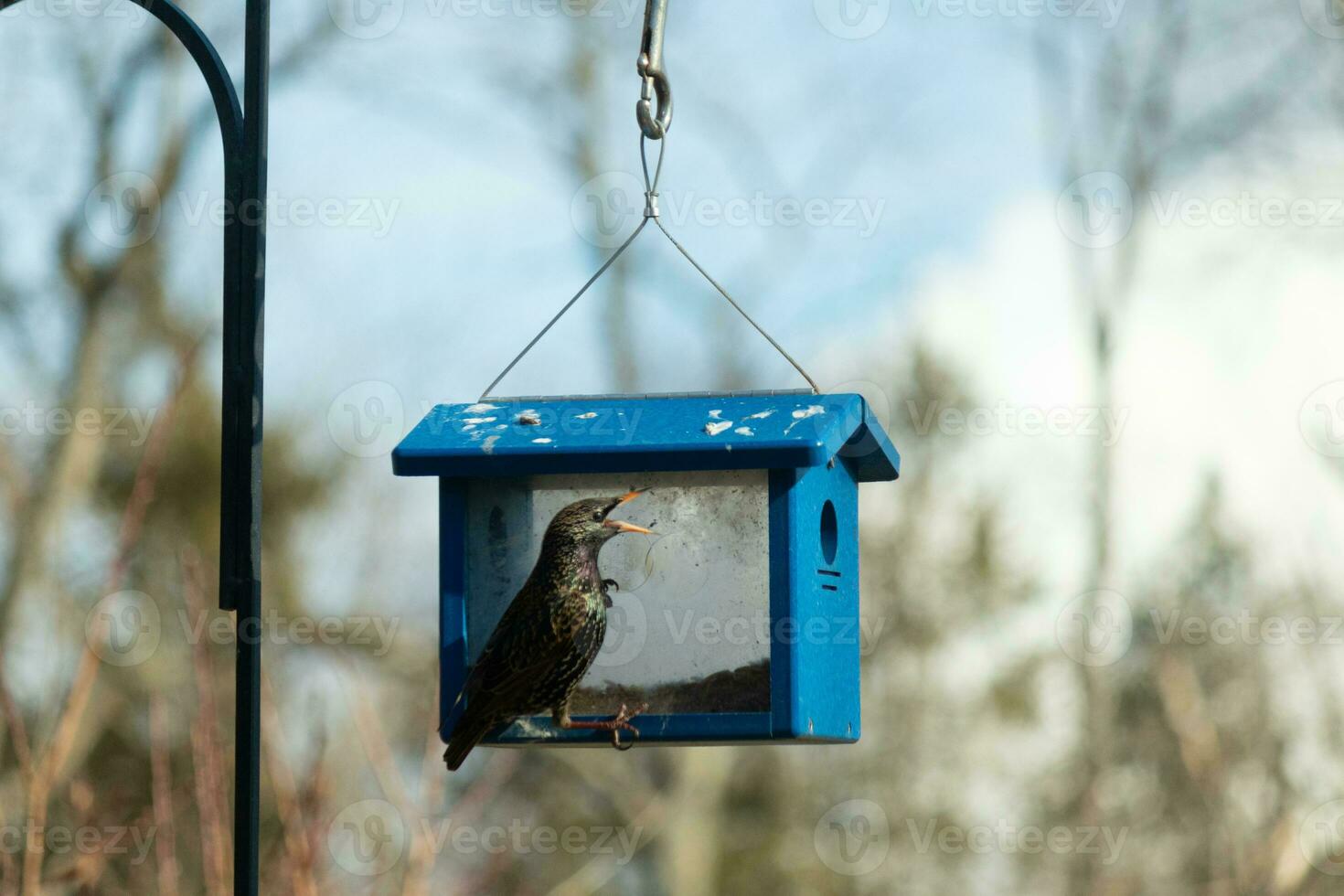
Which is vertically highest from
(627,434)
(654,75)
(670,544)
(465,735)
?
(654,75)

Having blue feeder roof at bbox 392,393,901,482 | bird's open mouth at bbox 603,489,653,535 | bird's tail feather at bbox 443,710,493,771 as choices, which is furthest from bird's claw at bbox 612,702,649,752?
blue feeder roof at bbox 392,393,901,482

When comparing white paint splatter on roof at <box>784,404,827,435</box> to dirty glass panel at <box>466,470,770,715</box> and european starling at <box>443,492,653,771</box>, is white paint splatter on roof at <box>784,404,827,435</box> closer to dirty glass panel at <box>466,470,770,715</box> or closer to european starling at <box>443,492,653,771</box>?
dirty glass panel at <box>466,470,770,715</box>

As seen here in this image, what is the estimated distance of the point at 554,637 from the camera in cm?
353

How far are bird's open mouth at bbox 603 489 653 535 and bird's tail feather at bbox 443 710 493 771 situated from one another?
46cm

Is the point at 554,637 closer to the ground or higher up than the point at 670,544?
closer to the ground

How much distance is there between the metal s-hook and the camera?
12.1ft

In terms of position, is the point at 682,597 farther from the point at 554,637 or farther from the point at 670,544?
Answer: the point at 554,637

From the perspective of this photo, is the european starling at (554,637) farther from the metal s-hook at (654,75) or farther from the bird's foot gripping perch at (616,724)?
the metal s-hook at (654,75)

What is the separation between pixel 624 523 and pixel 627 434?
18 centimetres

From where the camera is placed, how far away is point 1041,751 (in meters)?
15.4

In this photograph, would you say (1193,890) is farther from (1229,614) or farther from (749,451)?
(749,451)

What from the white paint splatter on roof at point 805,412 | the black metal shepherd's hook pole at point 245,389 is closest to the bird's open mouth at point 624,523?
the white paint splatter on roof at point 805,412

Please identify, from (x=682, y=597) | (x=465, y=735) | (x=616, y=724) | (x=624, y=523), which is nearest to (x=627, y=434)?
(x=624, y=523)

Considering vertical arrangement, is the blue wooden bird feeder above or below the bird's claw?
above
